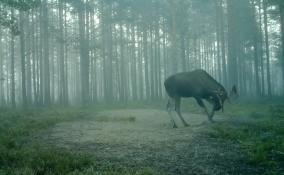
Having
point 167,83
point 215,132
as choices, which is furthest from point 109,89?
point 215,132

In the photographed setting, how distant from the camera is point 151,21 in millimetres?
40156

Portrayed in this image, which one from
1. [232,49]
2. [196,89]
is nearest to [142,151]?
[196,89]

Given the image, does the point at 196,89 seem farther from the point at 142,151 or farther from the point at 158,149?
the point at 142,151

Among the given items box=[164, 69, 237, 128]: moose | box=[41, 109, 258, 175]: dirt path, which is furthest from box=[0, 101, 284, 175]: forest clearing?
box=[164, 69, 237, 128]: moose

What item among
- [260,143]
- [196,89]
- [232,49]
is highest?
[232,49]

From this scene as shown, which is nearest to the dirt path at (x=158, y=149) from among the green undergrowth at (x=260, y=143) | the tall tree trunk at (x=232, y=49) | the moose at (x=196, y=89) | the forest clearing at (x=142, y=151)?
the forest clearing at (x=142, y=151)

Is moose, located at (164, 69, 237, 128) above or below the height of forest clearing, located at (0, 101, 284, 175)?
above

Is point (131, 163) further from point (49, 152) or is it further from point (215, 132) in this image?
point (215, 132)

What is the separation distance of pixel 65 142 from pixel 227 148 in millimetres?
Answer: 4338

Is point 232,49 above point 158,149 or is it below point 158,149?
above

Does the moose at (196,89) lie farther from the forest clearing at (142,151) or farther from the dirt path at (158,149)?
the dirt path at (158,149)

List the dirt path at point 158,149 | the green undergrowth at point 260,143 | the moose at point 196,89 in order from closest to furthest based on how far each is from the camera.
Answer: the dirt path at point 158,149
the green undergrowth at point 260,143
the moose at point 196,89

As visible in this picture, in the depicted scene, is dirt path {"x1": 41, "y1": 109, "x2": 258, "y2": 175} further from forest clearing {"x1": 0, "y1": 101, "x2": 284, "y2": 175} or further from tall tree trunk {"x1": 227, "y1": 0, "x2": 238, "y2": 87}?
tall tree trunk {"x1": 227, "y1": 0, "x2": 238, "y2": 87}

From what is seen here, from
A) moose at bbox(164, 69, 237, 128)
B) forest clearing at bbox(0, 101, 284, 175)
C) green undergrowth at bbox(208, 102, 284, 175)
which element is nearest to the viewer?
forest clearing at bbox(0, 101, 284, 175)
